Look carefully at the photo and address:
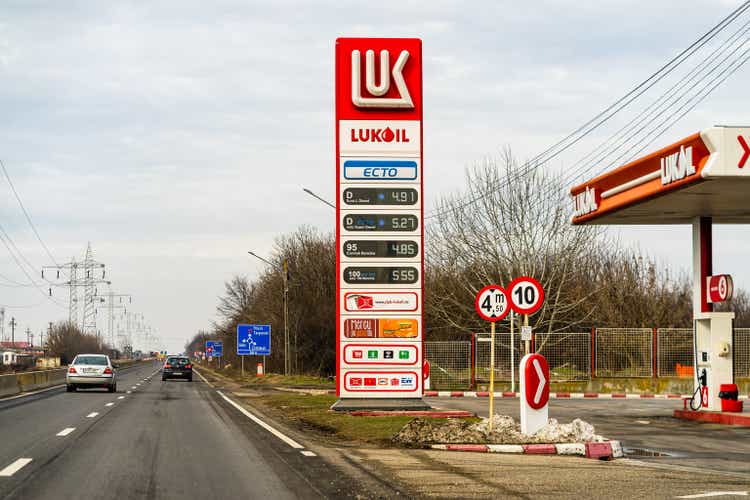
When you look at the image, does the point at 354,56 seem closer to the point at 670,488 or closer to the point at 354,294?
the point at 354,294

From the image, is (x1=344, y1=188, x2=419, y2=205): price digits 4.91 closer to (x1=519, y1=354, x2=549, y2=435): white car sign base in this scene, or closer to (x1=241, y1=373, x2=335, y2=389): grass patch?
(x1=519, y1=354, x2=549, y2=435): white car sign base

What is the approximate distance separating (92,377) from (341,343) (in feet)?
60.2

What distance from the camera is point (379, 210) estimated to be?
76.5ft

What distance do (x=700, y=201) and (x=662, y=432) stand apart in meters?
6.00

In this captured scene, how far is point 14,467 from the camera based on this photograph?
12.0 metres

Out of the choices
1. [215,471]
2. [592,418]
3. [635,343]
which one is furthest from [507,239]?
[215,471]

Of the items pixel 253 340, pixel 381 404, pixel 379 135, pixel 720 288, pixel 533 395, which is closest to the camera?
pixel 533 395

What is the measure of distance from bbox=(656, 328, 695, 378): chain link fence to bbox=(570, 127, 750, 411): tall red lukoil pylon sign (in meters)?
11.4

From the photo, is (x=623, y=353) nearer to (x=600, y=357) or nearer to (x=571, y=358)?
(x=600, y=357)

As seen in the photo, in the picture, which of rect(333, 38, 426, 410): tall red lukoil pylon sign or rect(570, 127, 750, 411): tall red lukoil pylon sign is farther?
rect(333, 38, 426, 410): tall red lukoil pylon sign

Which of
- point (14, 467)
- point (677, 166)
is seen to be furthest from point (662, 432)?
point (14, 467)

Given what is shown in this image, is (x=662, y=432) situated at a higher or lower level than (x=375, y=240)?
lower

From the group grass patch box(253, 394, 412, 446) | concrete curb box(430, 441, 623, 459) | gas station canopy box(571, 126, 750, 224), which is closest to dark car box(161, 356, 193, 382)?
grass patch box(253, 394, 412, 446)

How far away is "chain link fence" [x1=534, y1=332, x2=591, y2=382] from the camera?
3984 centimetres
